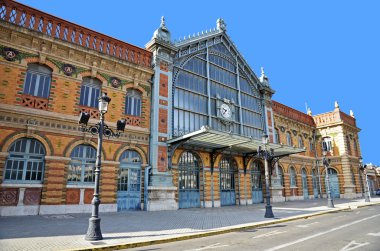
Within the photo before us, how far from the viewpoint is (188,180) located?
18.7 metres

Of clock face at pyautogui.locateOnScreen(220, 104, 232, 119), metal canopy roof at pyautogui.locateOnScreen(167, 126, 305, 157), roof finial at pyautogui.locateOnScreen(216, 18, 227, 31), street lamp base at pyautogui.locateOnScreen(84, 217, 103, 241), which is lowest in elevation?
street lamp base at pyautogui.locateOnScreen(84, 217, 103, 241)

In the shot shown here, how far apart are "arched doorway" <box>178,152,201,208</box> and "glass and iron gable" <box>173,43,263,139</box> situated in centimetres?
206

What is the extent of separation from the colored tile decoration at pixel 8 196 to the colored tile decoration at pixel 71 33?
8413 mm

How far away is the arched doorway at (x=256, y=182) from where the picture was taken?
23297 mm

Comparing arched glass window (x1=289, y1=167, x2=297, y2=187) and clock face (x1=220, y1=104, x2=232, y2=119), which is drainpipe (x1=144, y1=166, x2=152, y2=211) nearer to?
clock face (x1=220, y1=104, x2=232, y2=119)

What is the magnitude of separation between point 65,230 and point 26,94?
8079 millimetres

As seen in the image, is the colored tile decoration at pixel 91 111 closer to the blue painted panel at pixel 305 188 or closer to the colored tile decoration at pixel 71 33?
the colored tile decoration at pixel 71 33

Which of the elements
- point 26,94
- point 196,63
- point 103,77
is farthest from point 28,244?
point 196,63

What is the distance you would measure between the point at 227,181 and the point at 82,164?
11.9m

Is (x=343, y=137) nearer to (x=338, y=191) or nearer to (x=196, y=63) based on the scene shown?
(x=338, y=191)

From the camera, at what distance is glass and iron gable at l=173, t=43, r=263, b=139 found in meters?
19.6

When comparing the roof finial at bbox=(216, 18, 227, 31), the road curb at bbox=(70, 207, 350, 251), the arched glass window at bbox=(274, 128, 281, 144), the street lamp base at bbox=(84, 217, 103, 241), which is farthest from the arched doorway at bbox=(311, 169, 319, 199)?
the street lamp base at bbox=(84, 217, 103, 241)

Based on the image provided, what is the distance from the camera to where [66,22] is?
14.9 metres

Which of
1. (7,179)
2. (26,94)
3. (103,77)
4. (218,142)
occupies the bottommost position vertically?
(7,179)
